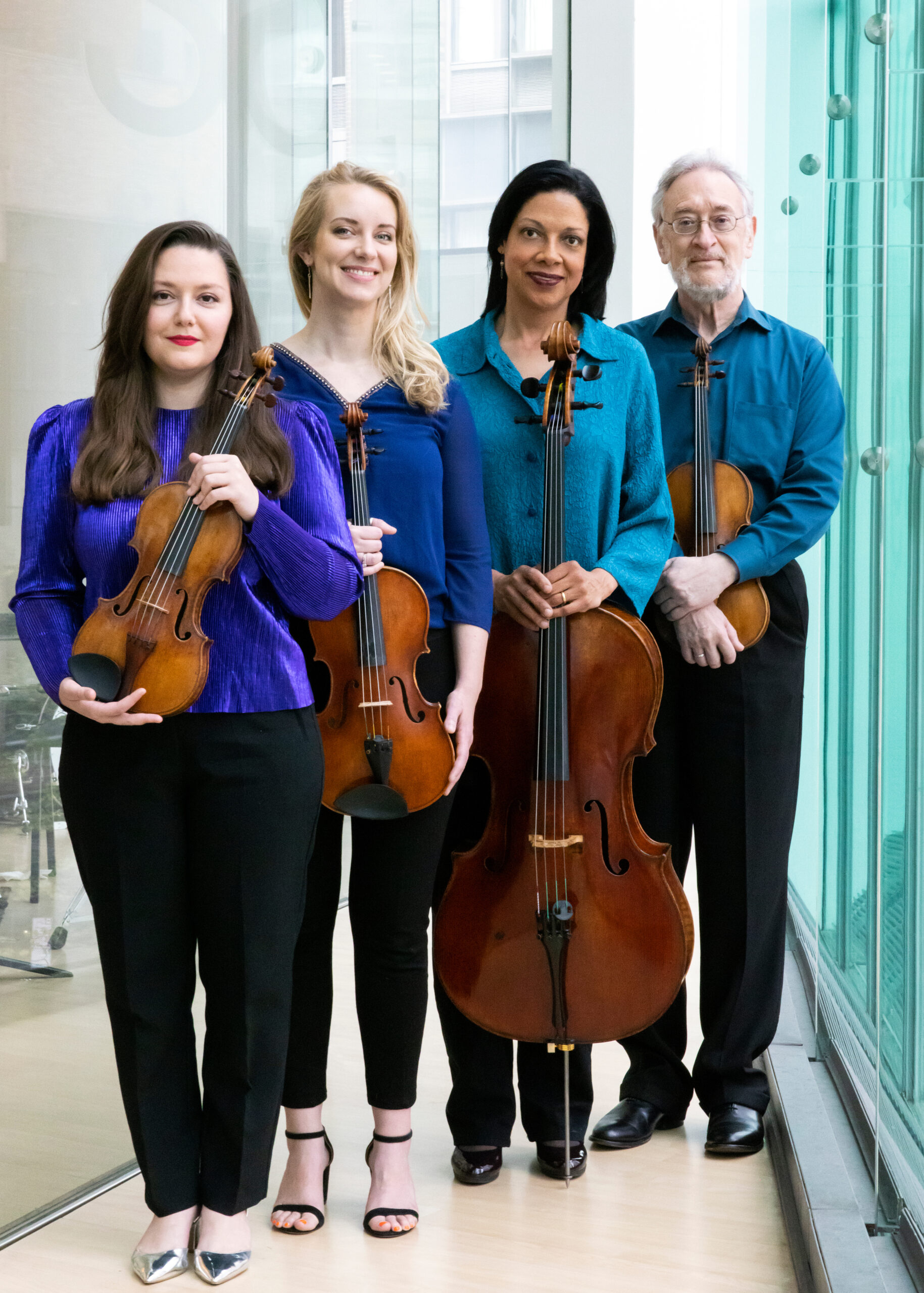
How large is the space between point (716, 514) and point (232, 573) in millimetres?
826

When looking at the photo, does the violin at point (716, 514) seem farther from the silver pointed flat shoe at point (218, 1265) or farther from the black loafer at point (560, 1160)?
the silver pointed flat shoe at point (218, 1265)

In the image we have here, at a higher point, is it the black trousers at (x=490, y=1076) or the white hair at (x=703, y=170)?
the white hair at (x=703, y=170)

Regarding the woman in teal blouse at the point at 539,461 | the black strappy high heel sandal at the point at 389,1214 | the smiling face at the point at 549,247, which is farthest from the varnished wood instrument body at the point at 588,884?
the smiling face at the point at 549,247

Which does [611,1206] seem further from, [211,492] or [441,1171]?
[211,492]

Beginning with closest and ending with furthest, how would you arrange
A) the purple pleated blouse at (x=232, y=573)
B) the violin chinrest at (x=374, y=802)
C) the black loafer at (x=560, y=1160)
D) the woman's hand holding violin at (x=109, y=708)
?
the woman's hand holding violin at (x=109, y=708), the purple pleated blouse at (x=232, y=573), the violin chinrest at (x=374, y=802), the black loafer at (x=560, y=1160)

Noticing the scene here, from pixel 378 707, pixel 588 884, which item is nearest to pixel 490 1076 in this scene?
pixel 588 884

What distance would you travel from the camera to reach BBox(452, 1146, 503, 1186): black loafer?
6.51 ft

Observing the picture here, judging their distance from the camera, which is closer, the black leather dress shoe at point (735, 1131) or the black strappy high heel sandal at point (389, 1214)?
the black strappy high heel sandal at point (389, 1214)

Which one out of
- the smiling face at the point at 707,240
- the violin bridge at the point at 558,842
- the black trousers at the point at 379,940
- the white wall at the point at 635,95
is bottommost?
the black trousers at the point at 379,940

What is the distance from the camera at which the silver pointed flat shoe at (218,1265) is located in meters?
1.69

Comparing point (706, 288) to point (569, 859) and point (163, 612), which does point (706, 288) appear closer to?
point (569, 859)

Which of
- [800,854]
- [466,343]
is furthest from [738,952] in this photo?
[800,854]

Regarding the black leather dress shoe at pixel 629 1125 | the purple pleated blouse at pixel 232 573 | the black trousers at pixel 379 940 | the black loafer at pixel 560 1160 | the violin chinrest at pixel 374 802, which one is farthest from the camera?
the black leather dress shoe at pixel 629 1125

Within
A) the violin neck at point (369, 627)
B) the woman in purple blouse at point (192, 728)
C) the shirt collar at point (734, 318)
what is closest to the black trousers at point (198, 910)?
the woman in purple blouse at point (192, 728)
